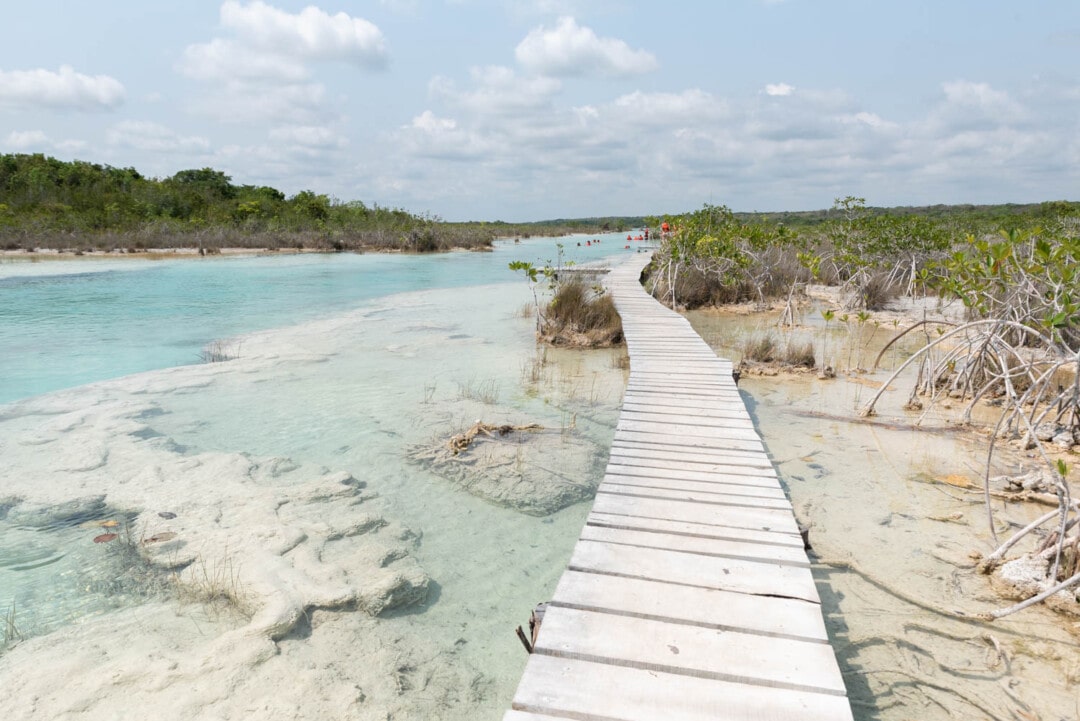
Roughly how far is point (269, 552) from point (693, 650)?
8.91 ft

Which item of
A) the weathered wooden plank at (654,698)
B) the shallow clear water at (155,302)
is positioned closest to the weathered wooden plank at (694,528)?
the weathered wooden plank at (654,698)

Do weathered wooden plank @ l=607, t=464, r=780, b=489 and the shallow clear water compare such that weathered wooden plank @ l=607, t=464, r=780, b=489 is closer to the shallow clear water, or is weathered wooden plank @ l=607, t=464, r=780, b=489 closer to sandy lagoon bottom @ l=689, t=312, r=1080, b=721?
sandy lagoon bottom @ l=689, t=312, r=1080, b=721

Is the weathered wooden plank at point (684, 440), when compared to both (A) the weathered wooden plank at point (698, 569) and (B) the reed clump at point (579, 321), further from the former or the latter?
(B) the reed clump at point (579, 321)

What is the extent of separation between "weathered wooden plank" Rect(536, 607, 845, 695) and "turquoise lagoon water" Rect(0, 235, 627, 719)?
76 centimetres

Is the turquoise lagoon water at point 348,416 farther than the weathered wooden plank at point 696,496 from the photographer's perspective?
No

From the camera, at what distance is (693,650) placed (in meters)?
2.21

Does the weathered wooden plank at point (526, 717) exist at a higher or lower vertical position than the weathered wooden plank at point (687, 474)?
lower

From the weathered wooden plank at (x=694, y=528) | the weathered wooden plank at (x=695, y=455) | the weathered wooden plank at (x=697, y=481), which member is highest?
the weathered wooden plank at (x=695, y=455)

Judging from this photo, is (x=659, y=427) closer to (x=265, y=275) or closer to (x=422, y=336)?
(x=422, y=336)

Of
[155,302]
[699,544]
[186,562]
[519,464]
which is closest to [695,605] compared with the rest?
[699,544]

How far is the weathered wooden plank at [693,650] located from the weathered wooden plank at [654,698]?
0.04 m

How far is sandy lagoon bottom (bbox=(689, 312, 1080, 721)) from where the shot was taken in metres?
2.67

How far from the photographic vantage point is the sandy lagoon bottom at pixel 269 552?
9.05ft

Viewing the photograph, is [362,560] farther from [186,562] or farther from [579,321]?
[579,321]
